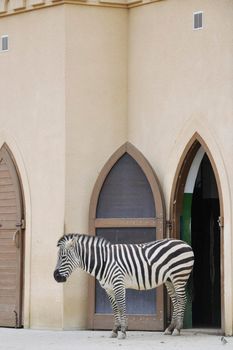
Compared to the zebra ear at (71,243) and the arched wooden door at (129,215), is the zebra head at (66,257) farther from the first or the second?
the arched wooden door at (129,215)

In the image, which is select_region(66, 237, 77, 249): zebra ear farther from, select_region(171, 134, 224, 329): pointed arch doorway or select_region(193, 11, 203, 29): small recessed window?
select_region(193, 11, 203, 29): small recessed window

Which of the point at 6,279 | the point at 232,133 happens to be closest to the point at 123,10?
the point at 232,133

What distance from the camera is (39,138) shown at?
16.9 meters

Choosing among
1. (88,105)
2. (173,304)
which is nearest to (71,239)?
(173,304)

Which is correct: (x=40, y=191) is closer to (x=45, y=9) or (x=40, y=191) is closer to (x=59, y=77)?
(x=59, y=77)

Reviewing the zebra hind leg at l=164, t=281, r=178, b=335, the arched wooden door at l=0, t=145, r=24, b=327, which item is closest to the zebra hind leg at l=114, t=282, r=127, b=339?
the zebra hind leg at l=164, t=281, r=178, b=335

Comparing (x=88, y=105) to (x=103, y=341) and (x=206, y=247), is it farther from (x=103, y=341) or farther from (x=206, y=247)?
(x=103, y=341)

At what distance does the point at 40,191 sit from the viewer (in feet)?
55.2

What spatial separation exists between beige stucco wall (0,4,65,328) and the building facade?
2cm

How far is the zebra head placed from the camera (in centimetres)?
1543

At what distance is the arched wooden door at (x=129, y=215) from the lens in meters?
16.1

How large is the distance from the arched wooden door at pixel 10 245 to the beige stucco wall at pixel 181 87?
1959 mm

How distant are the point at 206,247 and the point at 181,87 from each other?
121 inches

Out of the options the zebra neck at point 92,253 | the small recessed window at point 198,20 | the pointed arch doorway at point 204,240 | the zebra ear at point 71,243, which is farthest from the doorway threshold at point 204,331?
the small recessed window at point 198,20
